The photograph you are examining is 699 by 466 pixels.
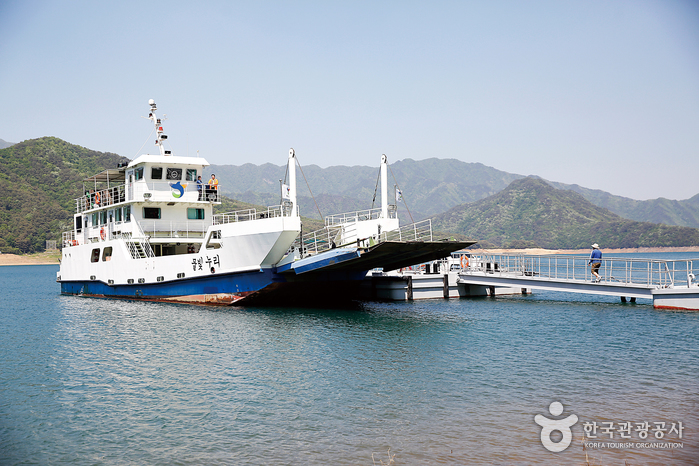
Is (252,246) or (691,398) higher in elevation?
(252,246)

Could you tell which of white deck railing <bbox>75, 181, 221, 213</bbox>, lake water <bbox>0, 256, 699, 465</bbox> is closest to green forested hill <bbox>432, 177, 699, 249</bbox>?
white deck railing <bbox>75, 181, 221, 213</bbox>

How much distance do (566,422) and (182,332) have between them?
14064mm

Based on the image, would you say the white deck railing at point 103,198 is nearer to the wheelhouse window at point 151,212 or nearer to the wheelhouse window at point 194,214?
the wheelhouse window at point 151,212

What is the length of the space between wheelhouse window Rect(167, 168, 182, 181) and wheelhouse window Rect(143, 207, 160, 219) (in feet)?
6.14

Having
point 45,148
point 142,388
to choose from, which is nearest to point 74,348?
point 142,388

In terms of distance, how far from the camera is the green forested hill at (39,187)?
352ft

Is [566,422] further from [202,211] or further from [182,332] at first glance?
[202,211]

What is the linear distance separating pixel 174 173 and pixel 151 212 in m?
2.48

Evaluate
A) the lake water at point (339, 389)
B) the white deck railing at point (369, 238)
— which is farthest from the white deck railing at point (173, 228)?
the lake water at point (339, 389)

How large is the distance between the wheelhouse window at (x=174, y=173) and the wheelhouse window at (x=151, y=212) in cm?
187

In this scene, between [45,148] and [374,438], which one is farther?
[45,148]

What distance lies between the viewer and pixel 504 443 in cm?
916

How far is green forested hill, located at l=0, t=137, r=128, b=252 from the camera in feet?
352

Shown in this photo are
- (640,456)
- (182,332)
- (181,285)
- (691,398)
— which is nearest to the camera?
(640,456)
